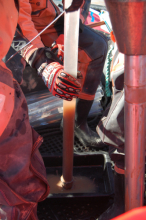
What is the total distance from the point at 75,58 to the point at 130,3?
1.57 feet

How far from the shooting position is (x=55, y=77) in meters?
0.99

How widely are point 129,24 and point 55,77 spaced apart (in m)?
0.60

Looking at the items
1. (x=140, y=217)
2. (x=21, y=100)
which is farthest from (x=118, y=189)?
(x=140, y=217)

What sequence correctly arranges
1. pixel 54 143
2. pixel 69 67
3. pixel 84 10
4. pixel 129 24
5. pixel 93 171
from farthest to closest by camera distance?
pixel 84 10 < pixel 54 143 < pixel 93 171 < pixel 69 67 < pixel 129 24

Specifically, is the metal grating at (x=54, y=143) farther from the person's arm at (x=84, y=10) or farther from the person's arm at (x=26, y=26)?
the person's arm at (x=84, y=10)

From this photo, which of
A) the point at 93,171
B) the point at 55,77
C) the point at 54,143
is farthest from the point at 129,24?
the point at 54,143

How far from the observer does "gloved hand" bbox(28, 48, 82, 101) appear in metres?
0.94

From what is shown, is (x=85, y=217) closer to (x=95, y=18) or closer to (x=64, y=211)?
(x=64, y=211)

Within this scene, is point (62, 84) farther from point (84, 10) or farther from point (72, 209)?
point (84, 10)

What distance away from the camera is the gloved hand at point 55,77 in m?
0.94

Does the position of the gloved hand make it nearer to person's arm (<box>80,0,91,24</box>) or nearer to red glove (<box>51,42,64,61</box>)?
red glove (<box>51,42,64,61</box>)

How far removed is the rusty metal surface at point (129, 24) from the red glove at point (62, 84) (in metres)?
0.48

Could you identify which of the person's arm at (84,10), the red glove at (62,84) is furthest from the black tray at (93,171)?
the person's arm at (84,10)

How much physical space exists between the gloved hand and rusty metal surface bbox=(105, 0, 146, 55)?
48cm
